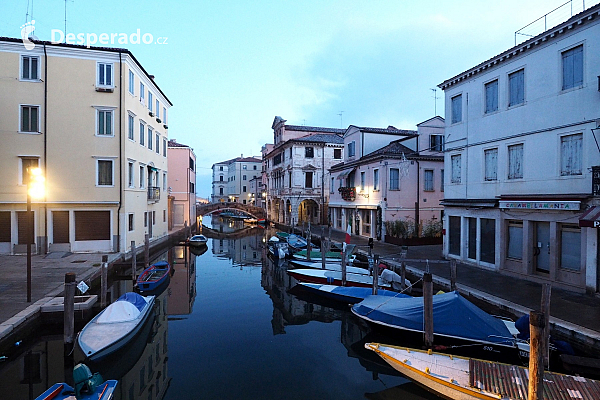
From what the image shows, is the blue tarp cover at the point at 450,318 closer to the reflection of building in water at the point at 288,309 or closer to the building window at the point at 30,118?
the reflection of building in water at the point at 288,309

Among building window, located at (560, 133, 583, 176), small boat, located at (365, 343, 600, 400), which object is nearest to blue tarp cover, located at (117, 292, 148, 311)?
small boat, located at (365, 343, 600, 400)

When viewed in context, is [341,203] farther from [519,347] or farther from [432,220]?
[519,347]

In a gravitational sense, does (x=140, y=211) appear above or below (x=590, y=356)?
above

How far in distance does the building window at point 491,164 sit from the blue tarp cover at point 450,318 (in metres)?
8.96

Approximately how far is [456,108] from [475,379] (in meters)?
15.8

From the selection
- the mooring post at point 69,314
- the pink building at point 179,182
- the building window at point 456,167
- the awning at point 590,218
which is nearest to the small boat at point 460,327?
the awning at point 590,218

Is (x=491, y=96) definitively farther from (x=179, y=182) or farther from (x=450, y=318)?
(x=179, y=182)

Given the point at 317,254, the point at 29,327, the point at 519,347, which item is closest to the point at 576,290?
the point at 519,347

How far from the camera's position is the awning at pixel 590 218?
1155 centimetres

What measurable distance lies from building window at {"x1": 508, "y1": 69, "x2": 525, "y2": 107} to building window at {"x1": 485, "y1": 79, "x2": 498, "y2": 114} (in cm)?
76

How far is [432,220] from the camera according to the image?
2853cm

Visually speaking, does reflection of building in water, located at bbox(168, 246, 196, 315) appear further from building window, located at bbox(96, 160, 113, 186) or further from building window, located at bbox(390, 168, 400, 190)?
building window, located at bbox(390, 168, 400, 190)

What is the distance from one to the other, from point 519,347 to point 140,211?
977 inches

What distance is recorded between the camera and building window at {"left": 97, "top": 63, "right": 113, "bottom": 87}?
22547 mm
